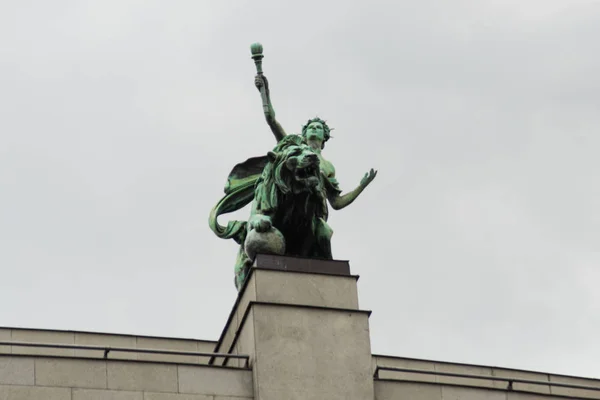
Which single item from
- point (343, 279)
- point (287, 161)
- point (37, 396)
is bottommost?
point (37, 396)

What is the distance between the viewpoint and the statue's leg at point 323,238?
114 ft

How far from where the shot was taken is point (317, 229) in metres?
34.9

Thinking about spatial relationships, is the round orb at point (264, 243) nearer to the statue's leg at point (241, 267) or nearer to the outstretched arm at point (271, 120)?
the statue's leg at point (241, 267)

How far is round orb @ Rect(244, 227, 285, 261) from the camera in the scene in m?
34.2

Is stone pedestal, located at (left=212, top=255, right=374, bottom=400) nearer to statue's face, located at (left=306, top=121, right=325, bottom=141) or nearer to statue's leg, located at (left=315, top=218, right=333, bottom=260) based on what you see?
statue's leg, located at (left=315, top=218, right=333, bottom=260)

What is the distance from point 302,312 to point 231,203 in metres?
4.16

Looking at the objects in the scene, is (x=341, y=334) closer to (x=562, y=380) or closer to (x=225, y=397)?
(x=225, y=397)

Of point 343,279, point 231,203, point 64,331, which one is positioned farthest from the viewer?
point 64,331

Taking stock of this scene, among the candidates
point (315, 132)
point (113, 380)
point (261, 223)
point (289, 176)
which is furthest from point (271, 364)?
point (315, 132)

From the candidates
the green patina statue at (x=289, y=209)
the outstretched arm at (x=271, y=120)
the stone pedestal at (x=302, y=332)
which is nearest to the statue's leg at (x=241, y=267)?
the green patina statue at (x=289, y=209)

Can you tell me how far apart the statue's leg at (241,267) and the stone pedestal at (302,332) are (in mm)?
1347

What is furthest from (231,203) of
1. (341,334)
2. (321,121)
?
(341,334)

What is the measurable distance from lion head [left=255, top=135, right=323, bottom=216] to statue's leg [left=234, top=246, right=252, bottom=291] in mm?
1037

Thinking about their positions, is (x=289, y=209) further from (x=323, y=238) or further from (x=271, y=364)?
(x=271, y=364)
